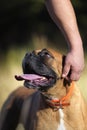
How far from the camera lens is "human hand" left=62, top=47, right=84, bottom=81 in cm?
494

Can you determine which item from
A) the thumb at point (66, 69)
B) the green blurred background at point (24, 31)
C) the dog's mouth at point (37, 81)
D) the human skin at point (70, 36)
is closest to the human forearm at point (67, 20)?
the human skin at point (70, 36)

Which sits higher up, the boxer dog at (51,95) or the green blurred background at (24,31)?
the green blurred background at (24,31)

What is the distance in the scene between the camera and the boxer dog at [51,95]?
203 inches

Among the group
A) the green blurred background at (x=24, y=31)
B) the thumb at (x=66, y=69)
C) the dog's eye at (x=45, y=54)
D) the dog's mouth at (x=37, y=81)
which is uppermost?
the green blurred background at (x=24, y=31)

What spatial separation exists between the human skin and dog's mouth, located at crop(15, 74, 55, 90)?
0.20 metres

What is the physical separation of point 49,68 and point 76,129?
581 mm

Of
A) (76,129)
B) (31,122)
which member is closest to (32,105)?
(31,122)

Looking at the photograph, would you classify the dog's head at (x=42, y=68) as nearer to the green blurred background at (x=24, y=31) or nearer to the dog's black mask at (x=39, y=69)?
the dog's black mask at (x=39, y=69)

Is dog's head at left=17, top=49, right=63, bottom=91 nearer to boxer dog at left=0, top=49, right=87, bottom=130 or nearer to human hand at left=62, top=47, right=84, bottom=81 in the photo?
boxer dog at left=0, top=49, right=87, bottom=130

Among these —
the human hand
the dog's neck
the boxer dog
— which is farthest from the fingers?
the dog's neck

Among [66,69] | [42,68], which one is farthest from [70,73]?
[42,68]

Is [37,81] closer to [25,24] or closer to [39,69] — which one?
[39,69]

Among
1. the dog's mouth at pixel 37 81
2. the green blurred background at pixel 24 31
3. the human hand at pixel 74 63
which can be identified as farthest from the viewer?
the green blurred background at pixel 24 31

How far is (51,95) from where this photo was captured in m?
5.33
